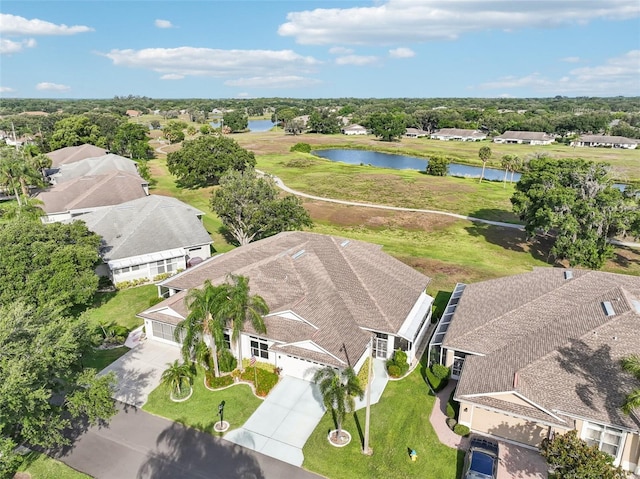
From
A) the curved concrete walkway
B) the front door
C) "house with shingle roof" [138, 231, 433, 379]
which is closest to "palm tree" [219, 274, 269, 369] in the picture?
"house with shingle roof" [138, 231, 433, 379]

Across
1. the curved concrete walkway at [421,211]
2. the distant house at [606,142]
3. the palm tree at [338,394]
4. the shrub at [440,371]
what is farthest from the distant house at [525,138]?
the palm tree at [338,394]

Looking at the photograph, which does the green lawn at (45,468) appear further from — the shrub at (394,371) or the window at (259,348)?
the shrub at (394,371)

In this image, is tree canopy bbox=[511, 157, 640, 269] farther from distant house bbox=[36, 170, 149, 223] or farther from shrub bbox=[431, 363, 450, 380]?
distant house bbox=[36, 170, 149, 223]

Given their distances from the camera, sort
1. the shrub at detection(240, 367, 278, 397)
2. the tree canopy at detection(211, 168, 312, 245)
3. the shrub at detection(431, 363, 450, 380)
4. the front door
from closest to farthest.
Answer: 1. the shrub at detection(240, 367, 278, 397)
2. the shrub at detection(431, 363, 450, 380)
3. the front door
4. the tree canopy at detection(211, 168, 312, 245)

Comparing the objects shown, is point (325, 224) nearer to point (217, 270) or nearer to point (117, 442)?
point (217, 270)

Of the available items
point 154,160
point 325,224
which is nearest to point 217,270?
point 325,224

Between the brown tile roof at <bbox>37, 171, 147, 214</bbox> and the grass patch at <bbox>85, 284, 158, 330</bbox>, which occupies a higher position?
the brown tile roof at <bbox>37, 171, 147, 214</bbox>
